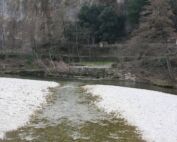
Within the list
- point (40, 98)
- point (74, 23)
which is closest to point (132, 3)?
point (74, 23)

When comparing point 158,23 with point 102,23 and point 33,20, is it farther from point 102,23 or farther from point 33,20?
point 33,20

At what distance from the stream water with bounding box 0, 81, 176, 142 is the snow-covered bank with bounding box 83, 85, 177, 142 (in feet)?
1.82

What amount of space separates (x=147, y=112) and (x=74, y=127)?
4687 millimetres

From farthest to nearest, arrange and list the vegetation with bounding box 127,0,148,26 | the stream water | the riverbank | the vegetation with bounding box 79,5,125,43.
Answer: the vegetation with bounding box 79,5,125,43, the vegetation with bounding box 127,0,148,26, the riverbank, the stream water

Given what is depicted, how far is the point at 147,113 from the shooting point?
18953mm

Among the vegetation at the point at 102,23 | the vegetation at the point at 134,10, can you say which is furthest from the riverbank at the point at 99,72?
the vegetation at the point at 134,10

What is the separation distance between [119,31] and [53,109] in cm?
6346

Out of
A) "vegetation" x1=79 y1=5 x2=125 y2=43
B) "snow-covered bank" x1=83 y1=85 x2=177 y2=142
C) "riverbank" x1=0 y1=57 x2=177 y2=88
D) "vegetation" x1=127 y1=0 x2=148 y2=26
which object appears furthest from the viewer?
"vegetation" x1=79 y1=5 x2=125 y2=43

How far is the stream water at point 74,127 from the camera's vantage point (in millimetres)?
14266

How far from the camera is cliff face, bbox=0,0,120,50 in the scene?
269 feet

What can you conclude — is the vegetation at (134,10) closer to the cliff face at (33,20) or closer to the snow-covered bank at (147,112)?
the cliff face at (33,20)

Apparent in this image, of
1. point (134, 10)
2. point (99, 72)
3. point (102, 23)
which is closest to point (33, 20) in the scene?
point (102, 23)

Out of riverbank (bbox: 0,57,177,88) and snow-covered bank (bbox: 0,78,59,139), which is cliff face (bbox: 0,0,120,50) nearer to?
riverbank (bbox: 0,57,177,88)

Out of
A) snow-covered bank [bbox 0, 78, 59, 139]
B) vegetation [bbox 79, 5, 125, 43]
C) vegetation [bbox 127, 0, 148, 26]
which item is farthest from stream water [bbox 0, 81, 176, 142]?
vegetation [bbox 79, 5, 125, 43]
